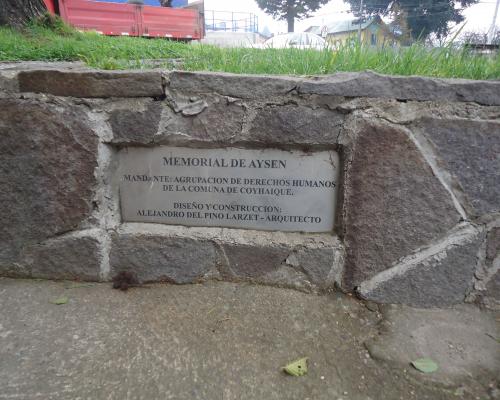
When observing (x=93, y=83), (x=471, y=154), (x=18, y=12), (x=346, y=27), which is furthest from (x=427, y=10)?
(x=93, y=83)

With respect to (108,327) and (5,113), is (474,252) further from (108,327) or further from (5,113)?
(5,113)

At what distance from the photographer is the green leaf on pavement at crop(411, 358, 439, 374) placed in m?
1.26

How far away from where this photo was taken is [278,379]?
122cm

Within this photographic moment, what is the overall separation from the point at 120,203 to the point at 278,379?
1.04 m

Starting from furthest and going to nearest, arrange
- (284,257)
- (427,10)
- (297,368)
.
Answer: (427,10) < (284,257) < (297,368)

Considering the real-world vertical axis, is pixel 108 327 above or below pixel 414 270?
below

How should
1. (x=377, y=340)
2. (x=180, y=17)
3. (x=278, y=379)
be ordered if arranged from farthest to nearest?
(x=180, y=17), (x=377, y=340), (x=278, y=379)

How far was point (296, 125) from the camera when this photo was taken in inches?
56.4

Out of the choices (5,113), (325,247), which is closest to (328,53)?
(325,247)

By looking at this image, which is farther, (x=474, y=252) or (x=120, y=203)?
(x=120, y=203)

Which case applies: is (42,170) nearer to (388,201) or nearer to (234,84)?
(234,84)

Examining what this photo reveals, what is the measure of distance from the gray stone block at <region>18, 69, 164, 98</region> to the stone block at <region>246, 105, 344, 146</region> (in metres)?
0.44

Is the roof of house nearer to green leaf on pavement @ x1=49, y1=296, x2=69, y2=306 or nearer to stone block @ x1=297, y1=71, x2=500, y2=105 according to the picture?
Answer: stone block @ x1=297, y1=71, x2=500, y2=105

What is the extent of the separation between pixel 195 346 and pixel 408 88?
4.25 feet
